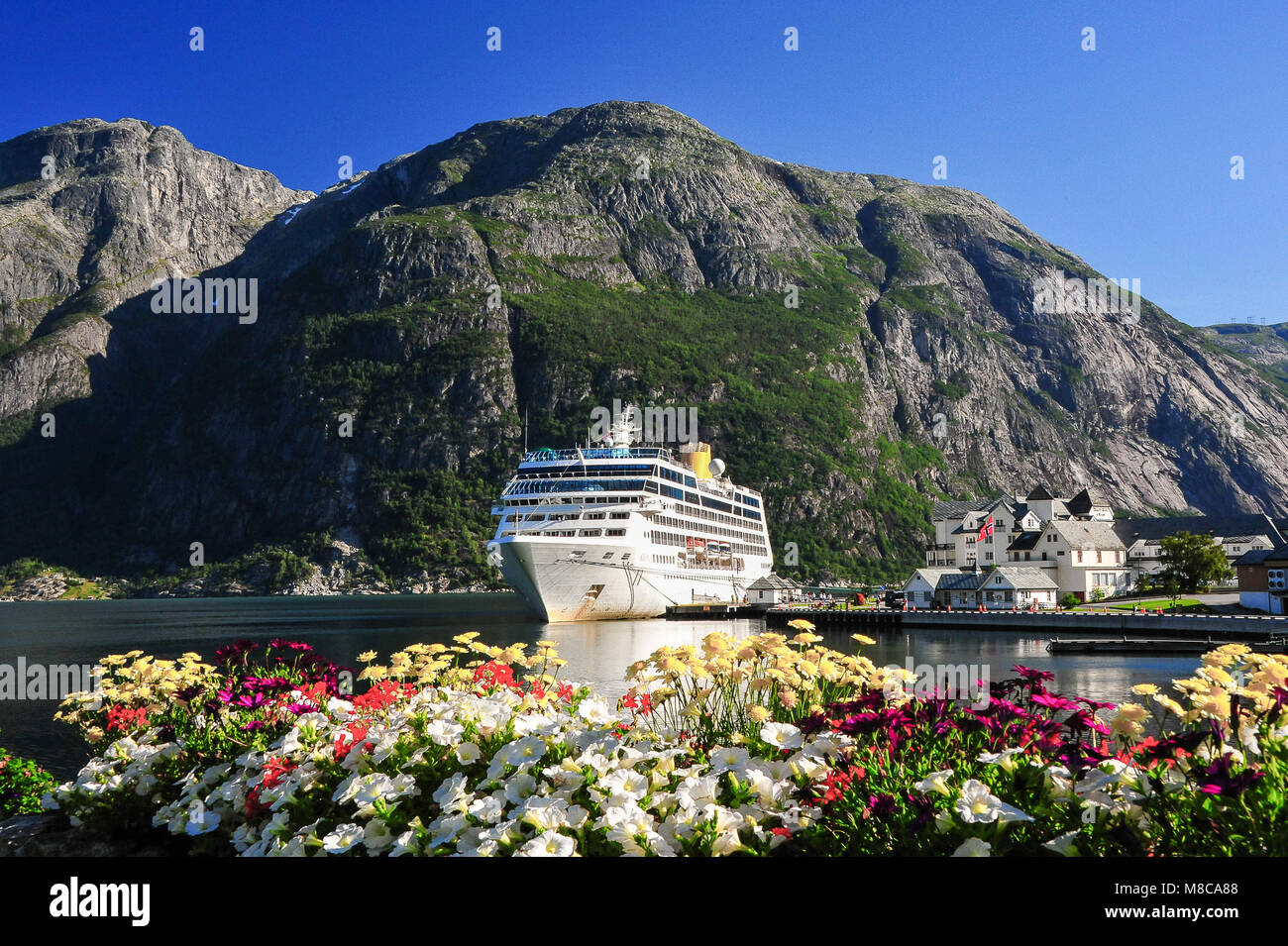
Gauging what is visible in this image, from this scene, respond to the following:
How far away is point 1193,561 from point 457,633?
6944 centimetres

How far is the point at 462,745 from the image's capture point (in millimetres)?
6547

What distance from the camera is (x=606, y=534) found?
7775cm

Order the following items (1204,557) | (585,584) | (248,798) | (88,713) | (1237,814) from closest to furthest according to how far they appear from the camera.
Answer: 1. (1237,814)
2. (248,798)
3. (88,713)
4. (585,584)
5. (1204,557)

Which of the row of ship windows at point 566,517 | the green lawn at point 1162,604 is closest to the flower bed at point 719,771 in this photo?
the row of ship windows at point 566,517

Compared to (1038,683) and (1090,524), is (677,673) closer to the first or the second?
(1038,683)

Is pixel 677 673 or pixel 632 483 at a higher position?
pixel 632 483

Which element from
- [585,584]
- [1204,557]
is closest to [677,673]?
[585,584]

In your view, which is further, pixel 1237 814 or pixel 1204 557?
pixel 1204 557

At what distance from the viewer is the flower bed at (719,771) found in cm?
502

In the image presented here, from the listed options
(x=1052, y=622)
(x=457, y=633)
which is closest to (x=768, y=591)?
(x=1052, y=622)

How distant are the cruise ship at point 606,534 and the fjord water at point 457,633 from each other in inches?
113

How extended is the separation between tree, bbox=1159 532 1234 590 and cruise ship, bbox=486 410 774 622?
46.0 m

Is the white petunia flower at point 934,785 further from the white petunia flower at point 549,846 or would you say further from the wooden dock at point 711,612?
the wooden dock at point 711,612
